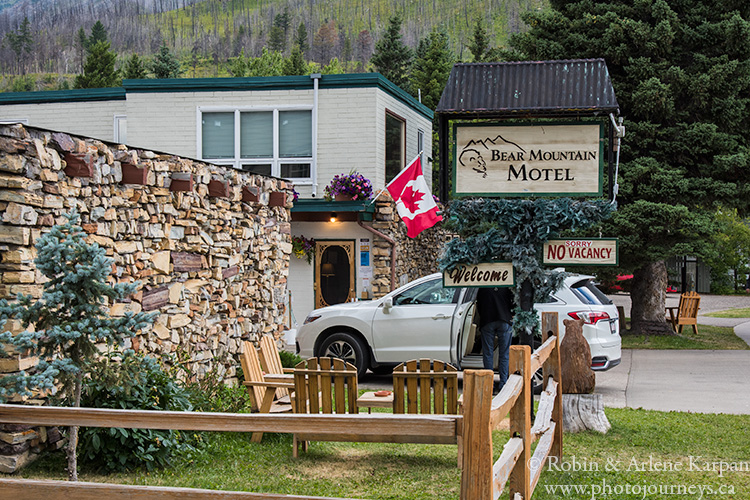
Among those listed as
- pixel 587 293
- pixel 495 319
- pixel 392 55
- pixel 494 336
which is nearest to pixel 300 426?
pixel 495 319

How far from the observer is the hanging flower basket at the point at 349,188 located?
17.2 m

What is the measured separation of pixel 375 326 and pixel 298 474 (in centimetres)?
486

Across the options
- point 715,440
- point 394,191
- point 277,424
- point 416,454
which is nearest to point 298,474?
point 416,454

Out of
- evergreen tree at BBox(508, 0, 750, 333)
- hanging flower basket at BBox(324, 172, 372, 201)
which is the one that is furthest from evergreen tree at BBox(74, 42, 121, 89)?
evergreen tree at BBox(508, 0, 750, 333)

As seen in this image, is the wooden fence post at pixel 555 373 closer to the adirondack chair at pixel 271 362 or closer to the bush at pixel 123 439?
the adirondack chair at pixel 271 362

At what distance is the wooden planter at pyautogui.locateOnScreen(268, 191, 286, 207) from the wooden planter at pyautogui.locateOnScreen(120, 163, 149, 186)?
3.63 meters

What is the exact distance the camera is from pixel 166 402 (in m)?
6.72

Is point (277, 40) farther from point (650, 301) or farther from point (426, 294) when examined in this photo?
point (426, 294)

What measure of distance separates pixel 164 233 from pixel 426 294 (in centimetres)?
444

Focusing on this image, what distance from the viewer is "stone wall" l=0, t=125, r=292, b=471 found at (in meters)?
5.96

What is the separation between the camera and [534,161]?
→ 7.12 m

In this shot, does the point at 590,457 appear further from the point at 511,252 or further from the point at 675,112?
the point at 675,112

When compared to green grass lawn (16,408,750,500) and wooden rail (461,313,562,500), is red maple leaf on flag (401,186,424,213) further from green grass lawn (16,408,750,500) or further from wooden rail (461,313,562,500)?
wooden rail (461,313,562,500)

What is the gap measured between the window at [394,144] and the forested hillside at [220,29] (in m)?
83.3
